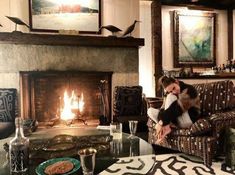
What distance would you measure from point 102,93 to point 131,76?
613 millimetres

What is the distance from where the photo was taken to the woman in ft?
9.51

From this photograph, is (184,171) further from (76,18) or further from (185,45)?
(185,45)

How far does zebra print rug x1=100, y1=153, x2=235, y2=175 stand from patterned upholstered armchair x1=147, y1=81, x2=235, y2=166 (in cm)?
11

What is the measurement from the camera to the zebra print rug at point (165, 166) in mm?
1668

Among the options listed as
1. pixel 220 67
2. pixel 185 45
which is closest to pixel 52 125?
pixel 185 45

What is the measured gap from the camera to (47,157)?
6.11 ft

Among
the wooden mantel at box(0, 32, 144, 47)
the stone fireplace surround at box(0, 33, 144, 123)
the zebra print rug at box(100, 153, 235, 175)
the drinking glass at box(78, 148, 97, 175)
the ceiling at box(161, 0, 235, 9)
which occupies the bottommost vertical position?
the zebra print rug at box(100, 153, 235, 175)

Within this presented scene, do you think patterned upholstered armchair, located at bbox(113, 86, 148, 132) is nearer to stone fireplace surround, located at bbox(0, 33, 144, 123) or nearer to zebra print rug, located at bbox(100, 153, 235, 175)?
stone fireplace surround, located at bbox(0, 33, 144, 123)

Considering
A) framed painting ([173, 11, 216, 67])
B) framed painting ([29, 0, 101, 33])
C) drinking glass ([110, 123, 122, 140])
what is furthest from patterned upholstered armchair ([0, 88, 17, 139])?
framed painting ([173, 11, 216, 67])

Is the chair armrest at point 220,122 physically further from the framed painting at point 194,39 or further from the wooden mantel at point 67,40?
the framed painting at point 194,39

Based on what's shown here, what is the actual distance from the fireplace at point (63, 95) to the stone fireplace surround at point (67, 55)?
12 cm

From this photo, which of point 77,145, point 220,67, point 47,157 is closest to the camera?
point 47,157

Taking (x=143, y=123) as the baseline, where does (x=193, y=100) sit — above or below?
→ above

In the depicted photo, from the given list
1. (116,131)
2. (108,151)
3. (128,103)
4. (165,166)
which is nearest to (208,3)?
(128,103)
